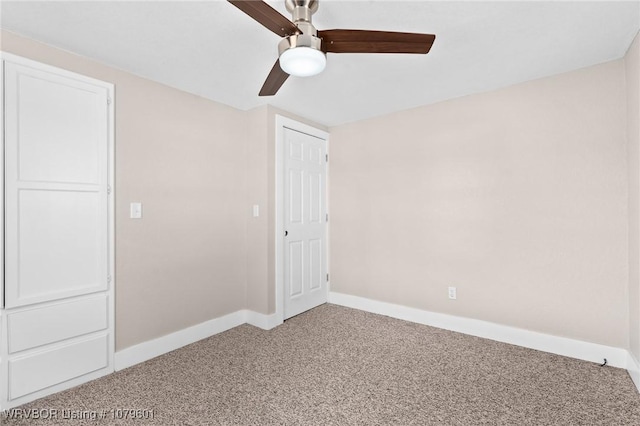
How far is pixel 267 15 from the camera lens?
1.41m

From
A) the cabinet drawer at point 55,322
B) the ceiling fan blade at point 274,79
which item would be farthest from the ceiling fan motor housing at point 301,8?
the cabinet drawer at point 55,322

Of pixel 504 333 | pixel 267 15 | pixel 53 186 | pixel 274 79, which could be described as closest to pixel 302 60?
pixel 267 15

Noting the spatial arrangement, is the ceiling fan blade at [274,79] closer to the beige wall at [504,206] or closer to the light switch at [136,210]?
the light switch at [136,210]

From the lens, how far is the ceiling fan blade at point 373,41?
5.00 ft

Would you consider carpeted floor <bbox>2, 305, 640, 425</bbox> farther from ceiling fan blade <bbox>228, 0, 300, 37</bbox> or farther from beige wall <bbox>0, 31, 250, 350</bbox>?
ceiling fan blade <bbox>228, 0, 300, 37</bbox>

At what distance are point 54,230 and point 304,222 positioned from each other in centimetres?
230

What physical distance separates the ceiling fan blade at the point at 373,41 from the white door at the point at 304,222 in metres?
1.95

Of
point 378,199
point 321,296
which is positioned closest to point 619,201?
point 378,199

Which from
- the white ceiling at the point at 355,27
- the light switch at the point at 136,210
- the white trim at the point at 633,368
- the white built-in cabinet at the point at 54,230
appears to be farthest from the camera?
the light switch at the point at 136,210

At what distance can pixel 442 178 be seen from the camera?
129 inches

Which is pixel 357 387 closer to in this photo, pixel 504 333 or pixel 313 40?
pixel 504 333

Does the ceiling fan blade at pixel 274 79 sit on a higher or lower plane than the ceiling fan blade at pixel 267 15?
lower

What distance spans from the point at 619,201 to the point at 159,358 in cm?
388

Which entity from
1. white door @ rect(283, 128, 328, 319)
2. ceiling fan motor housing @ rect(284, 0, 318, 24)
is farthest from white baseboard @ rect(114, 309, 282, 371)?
ceiling fan motor housing @ rect(284, 0, 318, 24)
